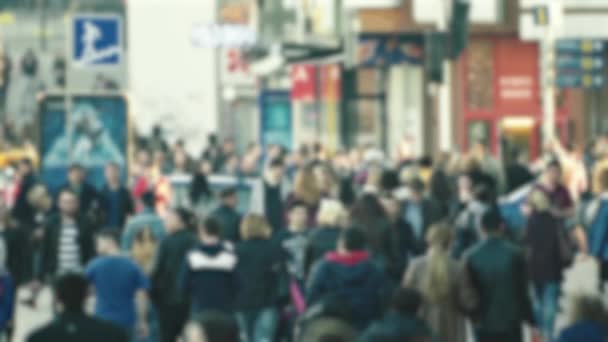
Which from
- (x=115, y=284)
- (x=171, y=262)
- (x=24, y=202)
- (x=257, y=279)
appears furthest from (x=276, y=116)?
(x=115, y=284)

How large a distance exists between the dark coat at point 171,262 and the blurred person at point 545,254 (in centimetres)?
Answer: 380

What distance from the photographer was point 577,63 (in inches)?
1325

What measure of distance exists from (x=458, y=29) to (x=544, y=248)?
22.4 feet

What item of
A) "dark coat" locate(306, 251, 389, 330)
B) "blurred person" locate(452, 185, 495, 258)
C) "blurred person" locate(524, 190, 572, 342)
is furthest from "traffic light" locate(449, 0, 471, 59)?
"dark coat" locate(306, 251, 389, 330)

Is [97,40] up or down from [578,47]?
up

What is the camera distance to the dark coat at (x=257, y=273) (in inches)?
686

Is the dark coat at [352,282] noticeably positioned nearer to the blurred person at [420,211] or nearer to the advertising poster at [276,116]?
the blurred person at [420,211]

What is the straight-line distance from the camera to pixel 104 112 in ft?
95.3

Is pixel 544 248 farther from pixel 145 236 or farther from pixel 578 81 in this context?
pixel 578 81

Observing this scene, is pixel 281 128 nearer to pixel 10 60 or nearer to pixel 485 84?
pixel 485 84

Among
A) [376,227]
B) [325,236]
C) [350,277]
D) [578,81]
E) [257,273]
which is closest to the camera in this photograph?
[350,277]

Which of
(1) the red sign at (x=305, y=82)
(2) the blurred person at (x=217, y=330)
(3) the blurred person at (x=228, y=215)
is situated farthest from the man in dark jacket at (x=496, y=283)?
(1) the red sign at (x=305, y=82)

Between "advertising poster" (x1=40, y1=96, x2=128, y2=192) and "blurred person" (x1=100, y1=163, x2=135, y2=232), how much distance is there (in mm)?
3730

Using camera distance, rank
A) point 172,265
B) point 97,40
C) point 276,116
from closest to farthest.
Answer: point 172,265, point 97,40, point 276,116
